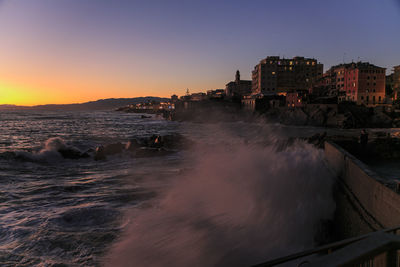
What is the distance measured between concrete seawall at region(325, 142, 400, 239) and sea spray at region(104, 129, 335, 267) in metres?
0.82

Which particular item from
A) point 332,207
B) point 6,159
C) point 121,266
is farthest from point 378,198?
point 6,159

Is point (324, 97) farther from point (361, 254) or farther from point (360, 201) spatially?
point (361, 254)

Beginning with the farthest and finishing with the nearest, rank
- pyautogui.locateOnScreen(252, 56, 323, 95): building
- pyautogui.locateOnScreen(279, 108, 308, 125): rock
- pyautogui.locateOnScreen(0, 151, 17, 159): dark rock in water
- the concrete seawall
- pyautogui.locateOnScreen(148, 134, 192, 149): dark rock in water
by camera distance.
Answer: pyautogui.locateOnScreen(252, 56, 323, 95): building, pyautogui.locateOnScreen(279, 108, 308, 125): rock, pyautogui.locateOnScreen(148, 134, 192, 149): dark rock in water, pyautogui.locateOnScreen(0, 151, 17, 159): dark rock in water, the concrete seawall

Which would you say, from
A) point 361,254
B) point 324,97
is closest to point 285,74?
point 324,97

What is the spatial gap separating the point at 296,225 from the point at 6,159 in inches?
958

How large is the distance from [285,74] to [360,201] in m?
108

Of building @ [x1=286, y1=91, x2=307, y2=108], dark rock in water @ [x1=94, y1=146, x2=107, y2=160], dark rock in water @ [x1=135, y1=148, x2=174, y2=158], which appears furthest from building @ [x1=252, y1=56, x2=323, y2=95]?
dark rock in water @ [x1=94, y1=146, x2=107, y2=160]

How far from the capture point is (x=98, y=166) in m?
19.0

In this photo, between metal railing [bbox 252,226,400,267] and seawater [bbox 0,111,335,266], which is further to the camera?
seawater [bbox 0,111,335,266]

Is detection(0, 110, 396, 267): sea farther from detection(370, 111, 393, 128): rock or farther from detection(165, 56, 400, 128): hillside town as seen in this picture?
detection(165, 56, 400, 128): hillside town

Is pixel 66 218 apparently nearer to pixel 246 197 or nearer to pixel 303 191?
pixel 246 197

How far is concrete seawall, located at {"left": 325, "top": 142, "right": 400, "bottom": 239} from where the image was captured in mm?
5672

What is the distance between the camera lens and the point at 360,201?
295 inches

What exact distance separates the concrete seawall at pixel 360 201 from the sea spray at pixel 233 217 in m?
0.82
